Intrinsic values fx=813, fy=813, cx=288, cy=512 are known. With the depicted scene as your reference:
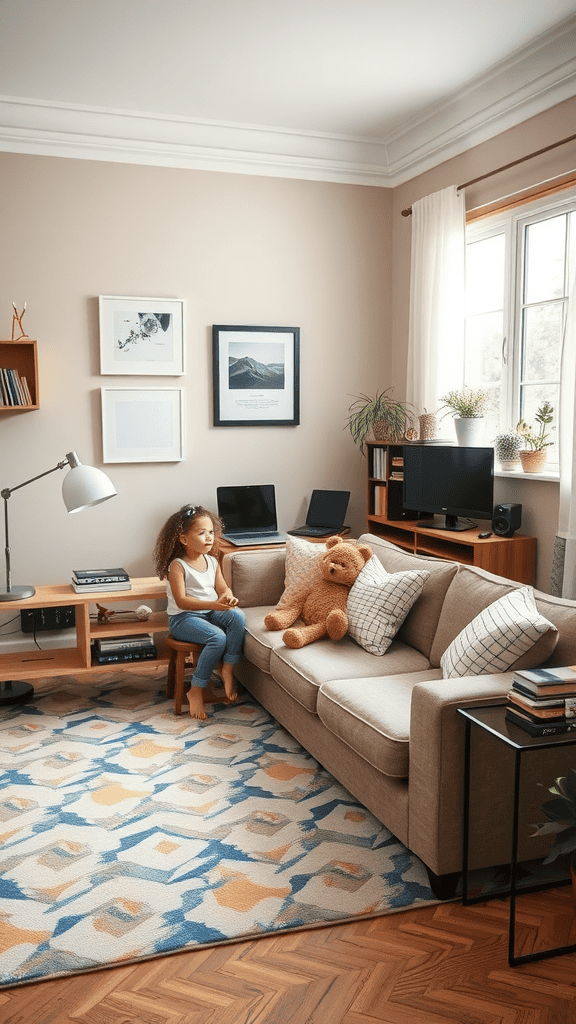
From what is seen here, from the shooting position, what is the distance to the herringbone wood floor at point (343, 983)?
1.79 meters

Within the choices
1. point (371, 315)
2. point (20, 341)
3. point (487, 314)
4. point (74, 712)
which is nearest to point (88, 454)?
point (20, 341)

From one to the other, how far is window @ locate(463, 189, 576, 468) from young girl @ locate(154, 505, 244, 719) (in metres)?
1.71

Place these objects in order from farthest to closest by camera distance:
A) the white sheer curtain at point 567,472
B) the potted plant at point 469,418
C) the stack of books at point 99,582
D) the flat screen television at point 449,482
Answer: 1. the potted plant at point 469,418
2. the flat screen television at point 449,482
3. the stack of books at point 99,582
4. the white sheer curtain at point 567,472

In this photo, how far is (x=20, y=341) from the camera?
4.25 metres

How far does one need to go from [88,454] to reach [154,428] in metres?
0.41

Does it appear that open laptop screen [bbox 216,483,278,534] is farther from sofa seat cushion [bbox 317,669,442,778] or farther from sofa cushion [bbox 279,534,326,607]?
sofa seat cushion [bbox 317,669,442,778]

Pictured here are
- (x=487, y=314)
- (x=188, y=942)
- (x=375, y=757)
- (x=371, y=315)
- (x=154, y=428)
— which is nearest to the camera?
(x=188, y=942)

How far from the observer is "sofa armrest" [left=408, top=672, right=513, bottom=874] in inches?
85.4

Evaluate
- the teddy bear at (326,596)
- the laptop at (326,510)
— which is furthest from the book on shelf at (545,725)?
the laptop at (326,510)

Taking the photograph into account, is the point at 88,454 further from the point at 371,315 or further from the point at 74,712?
the point at 371,315

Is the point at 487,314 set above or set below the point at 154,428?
above

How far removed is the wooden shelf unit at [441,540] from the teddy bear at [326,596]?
Answer: 680 mm

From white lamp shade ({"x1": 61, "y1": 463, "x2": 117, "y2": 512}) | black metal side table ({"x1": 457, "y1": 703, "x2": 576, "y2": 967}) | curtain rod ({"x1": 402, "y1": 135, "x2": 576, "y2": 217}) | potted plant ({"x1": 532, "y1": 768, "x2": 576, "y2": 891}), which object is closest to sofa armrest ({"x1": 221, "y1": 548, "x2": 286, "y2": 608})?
white lamp shade ({"x1": 61, "y1": 463, "x2": 117, "y2": 512})

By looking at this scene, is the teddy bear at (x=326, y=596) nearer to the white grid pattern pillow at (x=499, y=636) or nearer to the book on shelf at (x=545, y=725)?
the white grid pattern pillow at (x=499, y=636)
